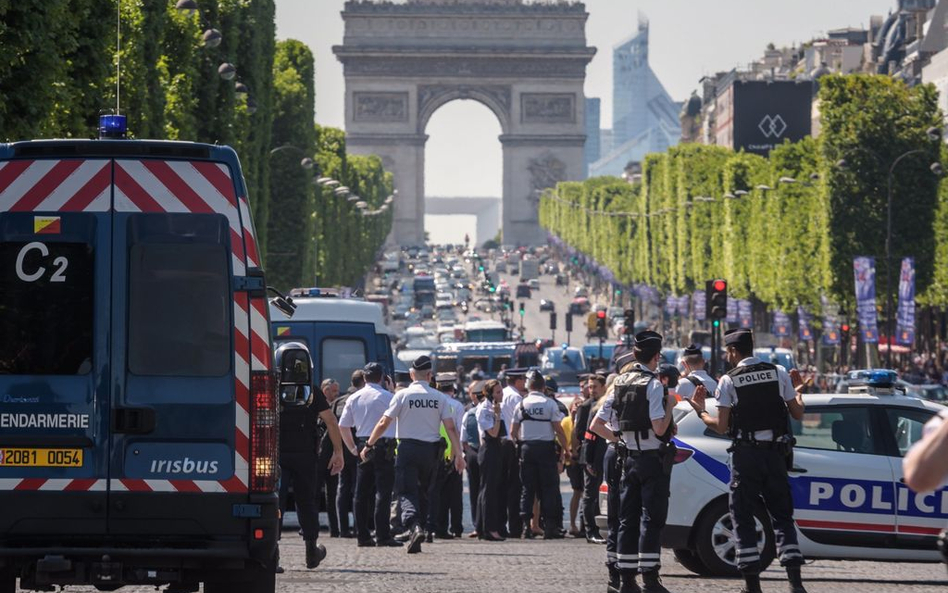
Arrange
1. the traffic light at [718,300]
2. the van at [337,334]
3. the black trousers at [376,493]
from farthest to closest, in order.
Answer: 1. the traffic light at [718,300]
2. the van at [337,334]
3. the black trousers at [376,493]

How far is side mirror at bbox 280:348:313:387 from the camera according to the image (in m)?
11.8

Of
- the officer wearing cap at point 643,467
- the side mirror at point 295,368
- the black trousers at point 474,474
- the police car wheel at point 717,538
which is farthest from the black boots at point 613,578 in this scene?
the black trousers at point 474,474

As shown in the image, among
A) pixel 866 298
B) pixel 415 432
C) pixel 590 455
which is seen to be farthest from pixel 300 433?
pixel 866 298

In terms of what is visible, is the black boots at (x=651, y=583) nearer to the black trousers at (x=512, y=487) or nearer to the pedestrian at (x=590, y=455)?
the pedestrian at (x=590, y=455)

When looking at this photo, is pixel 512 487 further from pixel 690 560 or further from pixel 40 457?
pixel 40 457

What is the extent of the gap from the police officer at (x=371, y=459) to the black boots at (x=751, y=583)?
20.0 feet

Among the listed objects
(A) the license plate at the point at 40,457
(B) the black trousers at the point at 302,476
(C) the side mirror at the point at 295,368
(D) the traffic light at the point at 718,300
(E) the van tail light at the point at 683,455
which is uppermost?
(D) the traffic light at the point at 718,300

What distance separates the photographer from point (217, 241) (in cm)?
1048

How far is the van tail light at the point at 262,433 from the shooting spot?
1045 cm

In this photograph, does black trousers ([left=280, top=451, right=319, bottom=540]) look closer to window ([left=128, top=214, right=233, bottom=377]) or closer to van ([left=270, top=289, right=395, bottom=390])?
window ([left=128, top=214, right=233, bottom=377])

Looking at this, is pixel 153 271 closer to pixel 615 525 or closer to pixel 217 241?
pixel 217 241

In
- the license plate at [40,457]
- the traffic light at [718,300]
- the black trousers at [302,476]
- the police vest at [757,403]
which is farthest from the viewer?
the traffic light at [718,300]

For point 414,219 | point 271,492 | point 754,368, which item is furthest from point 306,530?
point 414,219

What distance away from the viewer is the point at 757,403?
13711mm
